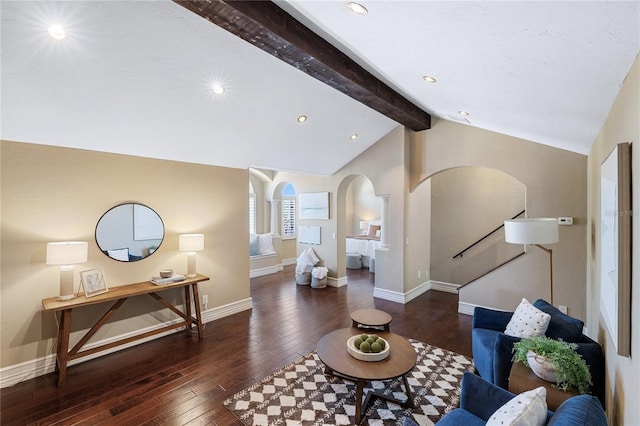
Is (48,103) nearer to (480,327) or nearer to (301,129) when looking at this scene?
(301,129)

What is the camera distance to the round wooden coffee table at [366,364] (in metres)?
2.23

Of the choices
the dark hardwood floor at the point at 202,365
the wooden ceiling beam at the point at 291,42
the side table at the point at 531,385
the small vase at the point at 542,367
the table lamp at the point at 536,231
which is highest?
the wooden ceiling beam at the point at 291,42

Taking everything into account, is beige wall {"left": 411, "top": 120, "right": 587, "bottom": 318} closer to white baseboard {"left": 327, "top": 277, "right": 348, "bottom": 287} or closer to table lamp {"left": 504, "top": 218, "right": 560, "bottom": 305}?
table lamp {"left": 504, "top": 218, "right": 560, "bottom": 305}

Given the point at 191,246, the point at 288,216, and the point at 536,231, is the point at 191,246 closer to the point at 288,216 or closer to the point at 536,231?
the point at 536,231

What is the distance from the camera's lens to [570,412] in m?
1.20

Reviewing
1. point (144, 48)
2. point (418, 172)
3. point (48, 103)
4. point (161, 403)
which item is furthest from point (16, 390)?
point (418, 172)

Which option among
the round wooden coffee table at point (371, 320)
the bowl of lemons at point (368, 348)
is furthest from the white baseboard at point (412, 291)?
the bowl of lemons at point (368, 348)

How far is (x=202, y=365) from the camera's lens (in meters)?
3.11

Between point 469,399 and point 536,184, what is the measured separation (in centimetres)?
349

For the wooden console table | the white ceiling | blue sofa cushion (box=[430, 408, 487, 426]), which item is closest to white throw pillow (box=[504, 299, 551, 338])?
blue sofa cushion (box=[430, 408, 487, 426])

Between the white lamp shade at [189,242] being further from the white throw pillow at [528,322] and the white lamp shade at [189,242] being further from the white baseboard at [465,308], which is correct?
the white baseboard at [465,308]

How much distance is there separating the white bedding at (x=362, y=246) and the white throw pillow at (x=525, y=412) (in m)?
6.66

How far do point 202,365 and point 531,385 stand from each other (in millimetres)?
2999

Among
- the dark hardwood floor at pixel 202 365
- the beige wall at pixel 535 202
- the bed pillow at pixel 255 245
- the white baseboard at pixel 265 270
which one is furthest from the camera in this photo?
the bed pillow at pixel 255 245
